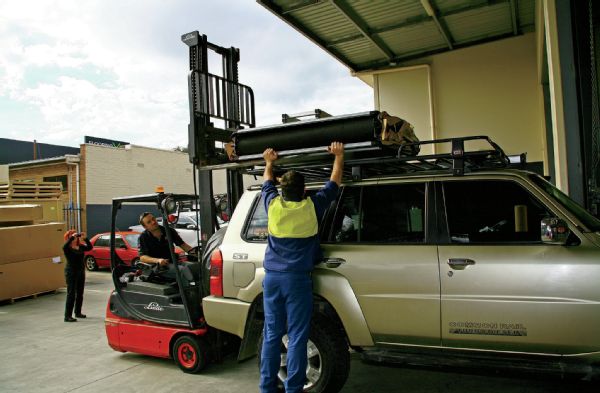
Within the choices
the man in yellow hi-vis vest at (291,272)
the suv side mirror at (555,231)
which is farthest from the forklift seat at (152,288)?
the suv side mirror at (555,231)

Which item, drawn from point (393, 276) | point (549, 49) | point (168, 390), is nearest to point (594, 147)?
point (549, 49)

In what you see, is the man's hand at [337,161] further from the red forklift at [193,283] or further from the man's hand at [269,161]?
the red forklift at [193,283]

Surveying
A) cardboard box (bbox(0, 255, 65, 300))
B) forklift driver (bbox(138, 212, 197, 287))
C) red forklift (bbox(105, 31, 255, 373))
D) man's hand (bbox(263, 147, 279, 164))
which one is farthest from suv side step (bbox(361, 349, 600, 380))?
cardboard box (bbox(0, 255, 65, 300))

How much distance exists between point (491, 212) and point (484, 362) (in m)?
1.14

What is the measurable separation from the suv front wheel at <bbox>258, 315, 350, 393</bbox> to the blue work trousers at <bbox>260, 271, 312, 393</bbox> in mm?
250

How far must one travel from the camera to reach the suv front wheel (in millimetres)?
4020

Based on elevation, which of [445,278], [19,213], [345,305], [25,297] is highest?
[19,213]

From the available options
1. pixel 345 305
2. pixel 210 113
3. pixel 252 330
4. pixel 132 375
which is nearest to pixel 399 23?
pixel 210 113

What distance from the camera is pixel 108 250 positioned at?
50.4 feet

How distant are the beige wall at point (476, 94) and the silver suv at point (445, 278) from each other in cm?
759

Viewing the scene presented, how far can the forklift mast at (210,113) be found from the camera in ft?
18.2

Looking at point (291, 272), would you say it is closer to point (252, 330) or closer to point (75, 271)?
point (252, 330)

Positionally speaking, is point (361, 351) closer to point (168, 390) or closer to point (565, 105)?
point (168, 390)

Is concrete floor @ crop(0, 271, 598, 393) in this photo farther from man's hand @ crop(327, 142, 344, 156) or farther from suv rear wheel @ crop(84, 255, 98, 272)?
suv rear wheel @ crop(84, 255, 98, 272)
